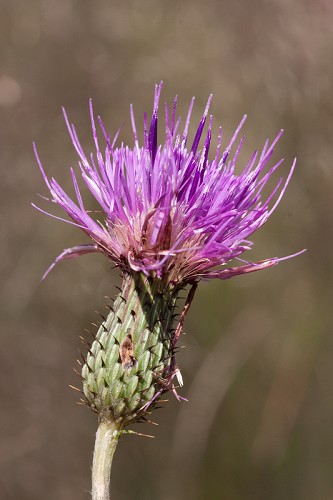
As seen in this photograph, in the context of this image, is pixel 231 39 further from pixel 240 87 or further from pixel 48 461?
pixel 48 461

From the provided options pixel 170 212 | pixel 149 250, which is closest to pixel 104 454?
pixel 149 250

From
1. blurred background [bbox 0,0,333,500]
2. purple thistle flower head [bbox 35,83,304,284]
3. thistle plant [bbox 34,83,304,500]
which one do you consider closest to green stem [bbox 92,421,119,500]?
thistle plant [bbox 34,83,304,500]

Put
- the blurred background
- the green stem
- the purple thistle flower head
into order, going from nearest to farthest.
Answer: the green stem
the purple thistle flower head
the blurred background

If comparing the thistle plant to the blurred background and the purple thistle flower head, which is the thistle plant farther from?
the blurred background

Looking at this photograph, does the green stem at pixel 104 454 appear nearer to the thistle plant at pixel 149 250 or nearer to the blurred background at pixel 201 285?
the thistle plant at pixel 149 250

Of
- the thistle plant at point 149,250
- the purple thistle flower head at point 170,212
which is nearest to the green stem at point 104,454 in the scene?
the thistle plant at point 149,250

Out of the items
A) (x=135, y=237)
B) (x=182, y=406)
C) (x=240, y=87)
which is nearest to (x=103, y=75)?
(x=240, y=87)
